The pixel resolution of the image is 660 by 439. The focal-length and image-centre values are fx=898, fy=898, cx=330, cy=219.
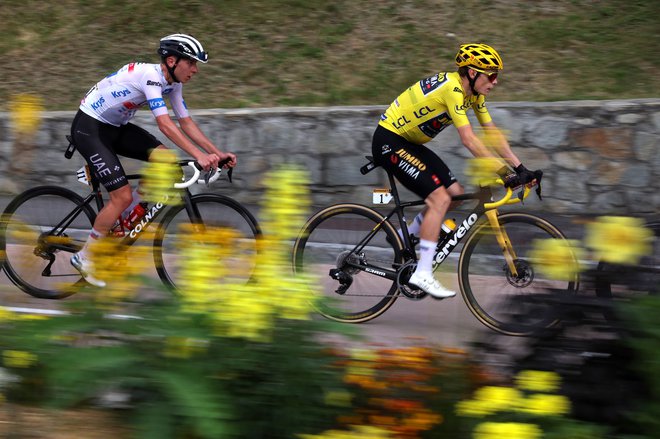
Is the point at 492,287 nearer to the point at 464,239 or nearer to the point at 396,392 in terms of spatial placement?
the point at 464,239

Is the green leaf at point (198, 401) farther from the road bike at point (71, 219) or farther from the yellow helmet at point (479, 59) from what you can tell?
the yellow helmet at point (479, 59)

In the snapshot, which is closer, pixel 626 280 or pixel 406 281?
pixel 626 280

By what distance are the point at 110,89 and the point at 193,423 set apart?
4142mm

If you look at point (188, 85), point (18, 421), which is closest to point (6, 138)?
point (188, 85)

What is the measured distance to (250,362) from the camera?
2.90 meters

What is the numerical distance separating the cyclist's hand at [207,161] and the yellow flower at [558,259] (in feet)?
11.2

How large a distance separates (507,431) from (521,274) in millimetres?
2130

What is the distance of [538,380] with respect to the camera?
2787 millimetres

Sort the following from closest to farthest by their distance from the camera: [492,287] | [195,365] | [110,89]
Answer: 1. [195,365]
2. [492,287]
3. [110,89]

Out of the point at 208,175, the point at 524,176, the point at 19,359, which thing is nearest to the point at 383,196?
the point at 524,176

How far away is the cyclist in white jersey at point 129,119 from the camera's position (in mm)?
6215

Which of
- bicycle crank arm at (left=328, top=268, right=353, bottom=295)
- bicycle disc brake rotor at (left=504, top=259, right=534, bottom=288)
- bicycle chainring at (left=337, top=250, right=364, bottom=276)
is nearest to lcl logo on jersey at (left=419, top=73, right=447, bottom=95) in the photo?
bicycle chainring at (left=337, top=250, right=364, bottom=276)

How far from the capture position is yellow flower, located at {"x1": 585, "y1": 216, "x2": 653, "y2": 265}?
9.92ft

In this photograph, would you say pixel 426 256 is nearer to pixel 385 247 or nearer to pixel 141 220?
pixel 385 247
